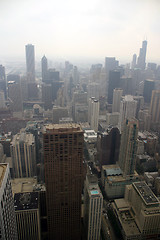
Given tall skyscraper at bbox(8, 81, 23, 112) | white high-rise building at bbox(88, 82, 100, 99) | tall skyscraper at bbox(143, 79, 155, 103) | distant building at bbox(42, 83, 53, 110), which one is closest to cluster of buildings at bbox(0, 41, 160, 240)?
tall skyscraper at bbox(8, 81, 23, 112)

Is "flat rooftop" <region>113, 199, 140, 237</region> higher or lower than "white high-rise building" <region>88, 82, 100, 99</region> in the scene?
lower

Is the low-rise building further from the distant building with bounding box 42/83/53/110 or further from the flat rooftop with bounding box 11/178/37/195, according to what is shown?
the distant building with bounding box 42/83/53/110

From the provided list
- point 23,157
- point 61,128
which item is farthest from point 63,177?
point 23,157

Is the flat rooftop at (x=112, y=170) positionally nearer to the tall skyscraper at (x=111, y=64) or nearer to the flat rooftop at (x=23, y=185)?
the flat rooftop at (x=23, y=185)

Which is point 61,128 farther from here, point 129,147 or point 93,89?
point 93,89

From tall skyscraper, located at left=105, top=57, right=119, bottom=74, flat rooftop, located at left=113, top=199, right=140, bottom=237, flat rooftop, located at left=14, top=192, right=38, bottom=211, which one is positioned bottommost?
flat rooftop, located at left=113, top=199, right=140, bottom=237

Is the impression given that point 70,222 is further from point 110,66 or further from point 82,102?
point 110,66
